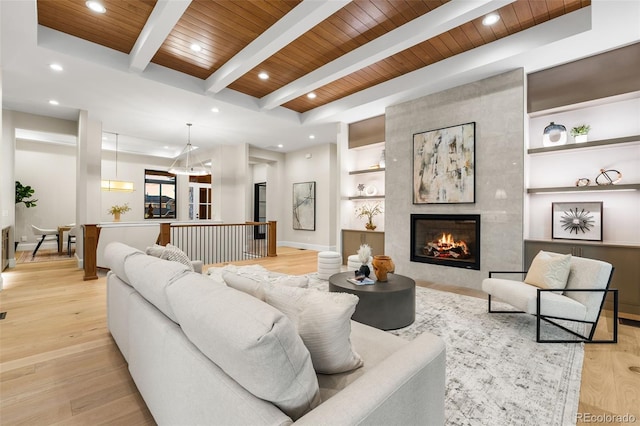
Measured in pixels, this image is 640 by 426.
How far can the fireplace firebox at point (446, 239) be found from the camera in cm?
434

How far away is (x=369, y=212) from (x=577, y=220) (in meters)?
3.26

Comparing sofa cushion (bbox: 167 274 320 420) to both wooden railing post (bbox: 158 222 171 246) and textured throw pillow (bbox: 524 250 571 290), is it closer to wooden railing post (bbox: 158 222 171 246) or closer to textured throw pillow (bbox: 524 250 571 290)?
textured throw pillow (bbox: 524 250 571 290)

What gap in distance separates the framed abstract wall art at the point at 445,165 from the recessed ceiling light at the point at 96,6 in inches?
167

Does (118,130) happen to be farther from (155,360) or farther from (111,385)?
(155,360)

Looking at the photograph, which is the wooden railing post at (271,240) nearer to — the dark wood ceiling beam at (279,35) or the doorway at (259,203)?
the doorway at (259,203)

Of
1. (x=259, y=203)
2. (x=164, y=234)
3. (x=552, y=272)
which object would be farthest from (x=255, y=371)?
(x=259, y=203)

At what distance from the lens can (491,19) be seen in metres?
3.17

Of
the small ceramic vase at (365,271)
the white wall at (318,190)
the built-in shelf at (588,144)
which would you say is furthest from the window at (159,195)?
the built-in shelf at (588,144)

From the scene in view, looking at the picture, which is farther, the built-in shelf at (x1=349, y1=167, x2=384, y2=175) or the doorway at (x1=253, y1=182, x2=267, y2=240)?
the doorway at (x1=253, y1=182, x2=267, y2=240)

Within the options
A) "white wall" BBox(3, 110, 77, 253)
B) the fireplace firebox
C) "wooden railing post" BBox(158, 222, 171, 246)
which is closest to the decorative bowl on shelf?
the fireplace firebox

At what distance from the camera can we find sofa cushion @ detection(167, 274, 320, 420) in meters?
0.81

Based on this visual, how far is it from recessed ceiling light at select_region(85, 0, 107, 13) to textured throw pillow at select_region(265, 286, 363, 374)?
11.6ft

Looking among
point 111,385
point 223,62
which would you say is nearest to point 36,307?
point 111,385

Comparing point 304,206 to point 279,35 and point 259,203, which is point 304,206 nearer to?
point 259,203
